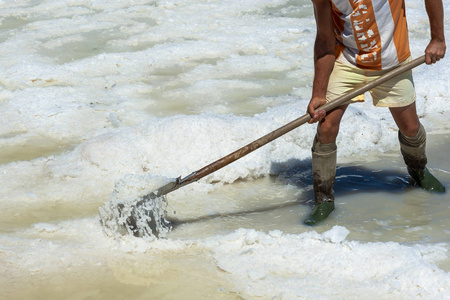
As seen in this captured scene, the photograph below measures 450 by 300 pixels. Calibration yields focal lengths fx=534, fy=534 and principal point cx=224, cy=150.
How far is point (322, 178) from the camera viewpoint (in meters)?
3.01

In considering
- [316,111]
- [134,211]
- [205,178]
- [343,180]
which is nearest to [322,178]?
[316,111]

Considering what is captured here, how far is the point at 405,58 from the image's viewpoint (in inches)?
110

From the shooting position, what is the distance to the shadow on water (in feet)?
11.0

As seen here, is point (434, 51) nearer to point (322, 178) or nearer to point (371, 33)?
point (371, 33)

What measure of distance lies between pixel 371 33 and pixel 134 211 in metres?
1.51

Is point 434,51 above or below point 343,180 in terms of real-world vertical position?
above

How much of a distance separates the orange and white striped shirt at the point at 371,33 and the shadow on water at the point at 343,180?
934 millimetres

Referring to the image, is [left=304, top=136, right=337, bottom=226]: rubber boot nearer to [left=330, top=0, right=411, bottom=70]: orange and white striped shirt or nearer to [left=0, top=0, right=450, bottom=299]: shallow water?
[left=0, top=0, right=450, bottom=299]: shallow water

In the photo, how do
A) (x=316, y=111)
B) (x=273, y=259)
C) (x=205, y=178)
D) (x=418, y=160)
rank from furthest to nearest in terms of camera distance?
(x=205, y=178), (x=418, y=160), (x=316, y=111), (x=273, y=259)

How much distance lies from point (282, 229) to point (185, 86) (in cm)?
256

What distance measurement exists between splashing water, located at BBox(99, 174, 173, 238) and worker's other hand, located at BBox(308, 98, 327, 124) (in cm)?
92

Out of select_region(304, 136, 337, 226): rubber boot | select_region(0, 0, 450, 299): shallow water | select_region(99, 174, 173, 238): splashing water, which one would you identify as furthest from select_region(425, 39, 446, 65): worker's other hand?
select_region(99, 174, 173, 238): splashing water

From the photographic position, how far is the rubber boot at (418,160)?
312cm

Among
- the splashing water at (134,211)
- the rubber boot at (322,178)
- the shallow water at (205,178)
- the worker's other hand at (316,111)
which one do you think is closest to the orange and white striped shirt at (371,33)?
the worker's other hand at (316,111)
